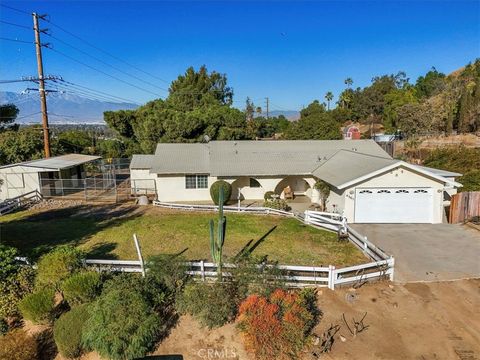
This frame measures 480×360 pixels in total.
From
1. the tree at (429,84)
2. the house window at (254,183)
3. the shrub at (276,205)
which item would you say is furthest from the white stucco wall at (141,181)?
the tree at (429,84)

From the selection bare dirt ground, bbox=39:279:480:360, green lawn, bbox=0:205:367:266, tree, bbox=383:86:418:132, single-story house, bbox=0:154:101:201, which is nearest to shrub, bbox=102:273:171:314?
bare dirt ground, bbox=39:279:480:360

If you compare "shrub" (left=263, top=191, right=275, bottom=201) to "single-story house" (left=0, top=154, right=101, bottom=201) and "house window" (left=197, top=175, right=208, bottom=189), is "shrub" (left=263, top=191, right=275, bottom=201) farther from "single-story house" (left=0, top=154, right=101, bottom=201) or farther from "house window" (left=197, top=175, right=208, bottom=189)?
"single-story house" (left=0, top=154, right=101, bottom=201)

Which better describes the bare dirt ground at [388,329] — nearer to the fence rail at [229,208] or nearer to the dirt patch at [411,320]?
the dirt patch at [411,320]

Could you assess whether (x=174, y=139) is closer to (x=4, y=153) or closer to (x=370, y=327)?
(x=4, y=153)

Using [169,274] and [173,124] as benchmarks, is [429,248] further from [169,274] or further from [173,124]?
[173,124]

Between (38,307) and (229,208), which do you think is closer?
(38,307)

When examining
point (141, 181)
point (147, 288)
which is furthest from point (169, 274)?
point (141, 181)

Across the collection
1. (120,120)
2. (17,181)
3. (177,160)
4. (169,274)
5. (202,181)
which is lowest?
(169,274)
